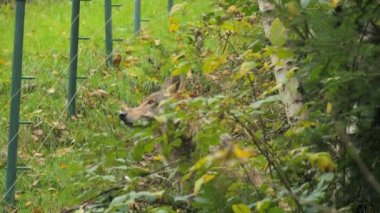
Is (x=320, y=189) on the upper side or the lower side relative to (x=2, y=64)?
upper

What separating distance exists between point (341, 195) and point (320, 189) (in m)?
0.68

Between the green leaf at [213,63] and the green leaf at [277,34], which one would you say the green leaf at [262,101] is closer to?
the green leaf at [213,63]

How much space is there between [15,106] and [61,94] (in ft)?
7.78

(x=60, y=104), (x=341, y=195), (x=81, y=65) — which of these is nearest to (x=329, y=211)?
(x=341, y=195)

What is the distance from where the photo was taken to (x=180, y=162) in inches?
152

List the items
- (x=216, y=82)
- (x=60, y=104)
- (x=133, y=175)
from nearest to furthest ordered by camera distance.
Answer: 1. (x=133, y=175)
2. (x=216, y=82)
3. (x=60, y=104)

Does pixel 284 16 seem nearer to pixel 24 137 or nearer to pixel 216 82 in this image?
pixel 216 82

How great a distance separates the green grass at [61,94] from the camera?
7.43m

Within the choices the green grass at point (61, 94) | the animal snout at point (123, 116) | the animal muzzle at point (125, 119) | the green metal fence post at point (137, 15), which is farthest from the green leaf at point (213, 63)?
the green metal fence post at point (137, 15)

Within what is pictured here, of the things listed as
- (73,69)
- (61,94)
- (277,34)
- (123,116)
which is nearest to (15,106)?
(123,116)

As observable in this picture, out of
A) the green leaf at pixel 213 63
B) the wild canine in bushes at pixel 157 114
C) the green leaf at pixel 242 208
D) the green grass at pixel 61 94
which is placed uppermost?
the green leaf at pixel 213 63

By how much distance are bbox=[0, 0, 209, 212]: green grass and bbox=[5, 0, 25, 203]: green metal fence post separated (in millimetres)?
178

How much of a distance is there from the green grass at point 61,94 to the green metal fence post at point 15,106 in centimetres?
18

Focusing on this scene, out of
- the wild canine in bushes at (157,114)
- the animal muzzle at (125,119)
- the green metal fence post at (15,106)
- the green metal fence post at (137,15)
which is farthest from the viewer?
the green metal fence post at (137,15)
